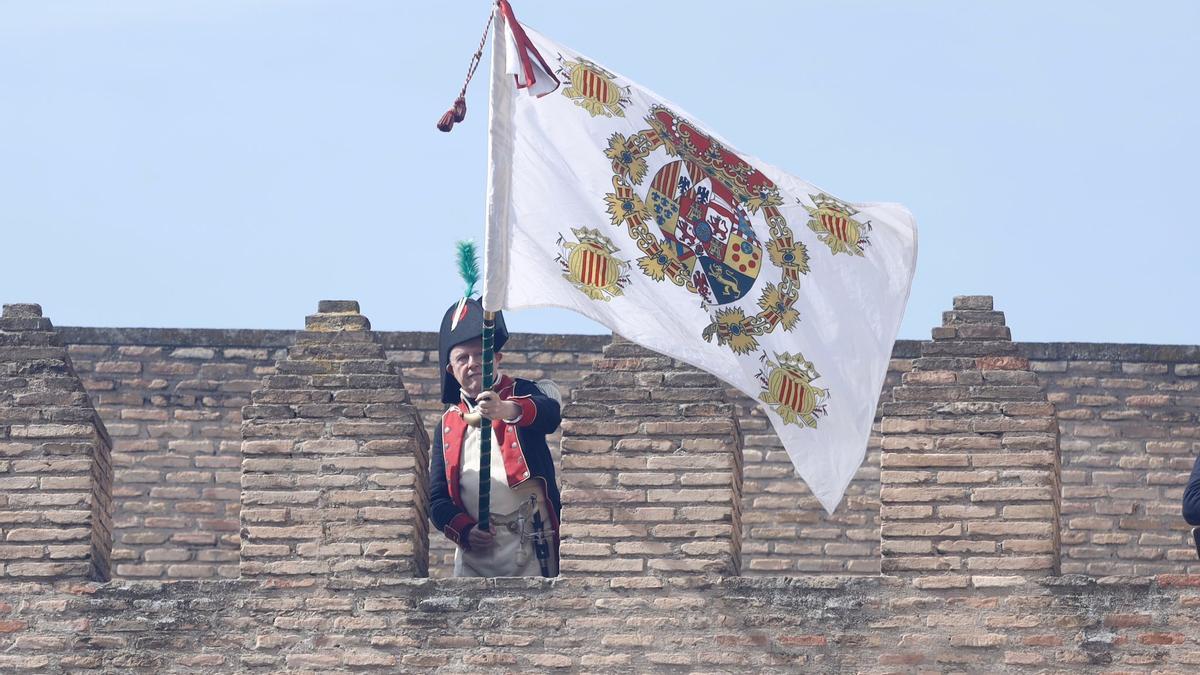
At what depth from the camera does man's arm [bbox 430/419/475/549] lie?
1891 centimetres

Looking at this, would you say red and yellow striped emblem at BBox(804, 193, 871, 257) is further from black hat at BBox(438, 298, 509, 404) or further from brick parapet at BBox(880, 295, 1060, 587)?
black hat at BBox(438, 298, 509, 404)

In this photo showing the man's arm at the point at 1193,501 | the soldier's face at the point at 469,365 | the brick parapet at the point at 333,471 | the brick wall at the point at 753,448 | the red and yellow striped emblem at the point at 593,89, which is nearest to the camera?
the man's arm at the point at 1193,501

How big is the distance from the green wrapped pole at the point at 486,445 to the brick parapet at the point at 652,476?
1.23ft

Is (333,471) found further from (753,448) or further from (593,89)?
(753,448)

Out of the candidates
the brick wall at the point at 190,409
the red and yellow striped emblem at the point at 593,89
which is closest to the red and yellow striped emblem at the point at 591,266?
the red and yellow striped emblem at the point at 593,89

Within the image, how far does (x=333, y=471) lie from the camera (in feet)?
61.8

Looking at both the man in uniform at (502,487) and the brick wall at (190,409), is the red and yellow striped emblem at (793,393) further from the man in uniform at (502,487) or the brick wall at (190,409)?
the brick wall at (190,409)

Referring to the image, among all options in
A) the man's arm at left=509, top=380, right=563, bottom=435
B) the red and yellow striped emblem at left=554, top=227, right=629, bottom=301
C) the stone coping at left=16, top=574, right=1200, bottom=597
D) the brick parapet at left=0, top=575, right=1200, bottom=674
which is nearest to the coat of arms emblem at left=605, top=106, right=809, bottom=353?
the red and yellow striped emblem at left=554, top=227, right=629, bottom=301

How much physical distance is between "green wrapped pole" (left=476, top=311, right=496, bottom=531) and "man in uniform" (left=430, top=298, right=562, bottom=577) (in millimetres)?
79

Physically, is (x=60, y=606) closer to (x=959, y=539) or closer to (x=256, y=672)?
(x=256, y=672)

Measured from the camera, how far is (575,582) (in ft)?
61.1

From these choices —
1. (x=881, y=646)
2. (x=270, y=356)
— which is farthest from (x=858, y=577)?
(x=270, y=356)

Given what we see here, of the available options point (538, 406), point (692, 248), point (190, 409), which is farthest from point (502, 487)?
point (190, 409)

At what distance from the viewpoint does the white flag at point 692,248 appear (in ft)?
59.8
